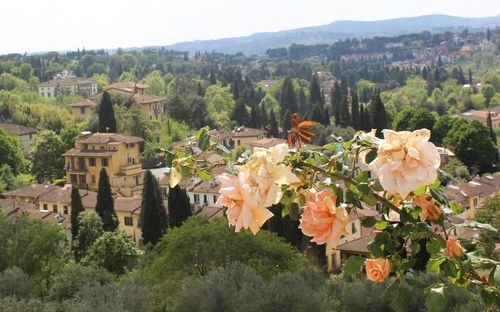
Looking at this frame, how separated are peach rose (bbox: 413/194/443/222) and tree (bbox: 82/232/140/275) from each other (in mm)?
20132

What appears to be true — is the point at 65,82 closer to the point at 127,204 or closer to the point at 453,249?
the point at 127,204

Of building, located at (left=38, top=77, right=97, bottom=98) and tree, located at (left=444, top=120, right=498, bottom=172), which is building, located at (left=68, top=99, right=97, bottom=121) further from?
tree, located at (left=444, top=120, right=498, bottom=172)

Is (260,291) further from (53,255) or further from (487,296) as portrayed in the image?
(487,296)

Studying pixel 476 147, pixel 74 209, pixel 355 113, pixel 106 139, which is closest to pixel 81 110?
pixel 106 139

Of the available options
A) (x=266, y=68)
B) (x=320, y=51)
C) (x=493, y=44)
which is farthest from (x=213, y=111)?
(x=320, y=51)

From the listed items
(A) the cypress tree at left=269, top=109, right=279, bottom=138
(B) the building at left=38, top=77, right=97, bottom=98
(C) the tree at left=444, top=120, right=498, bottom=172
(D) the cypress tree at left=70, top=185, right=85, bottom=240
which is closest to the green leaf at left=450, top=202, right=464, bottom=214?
(D) the cypress tree at left=70, top=185, right=85, bottom=240

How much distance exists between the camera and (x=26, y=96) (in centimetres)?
6556

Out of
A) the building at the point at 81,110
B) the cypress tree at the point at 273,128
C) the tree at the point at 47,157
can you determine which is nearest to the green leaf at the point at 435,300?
the tree at the point at 47,157

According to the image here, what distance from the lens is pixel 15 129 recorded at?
155 ft

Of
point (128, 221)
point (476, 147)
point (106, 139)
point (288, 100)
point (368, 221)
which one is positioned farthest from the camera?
point (288, 100)

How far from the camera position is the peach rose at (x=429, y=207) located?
2061 millimetres

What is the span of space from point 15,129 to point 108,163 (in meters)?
16.0

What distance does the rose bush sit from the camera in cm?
169

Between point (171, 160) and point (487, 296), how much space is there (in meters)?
0.99
